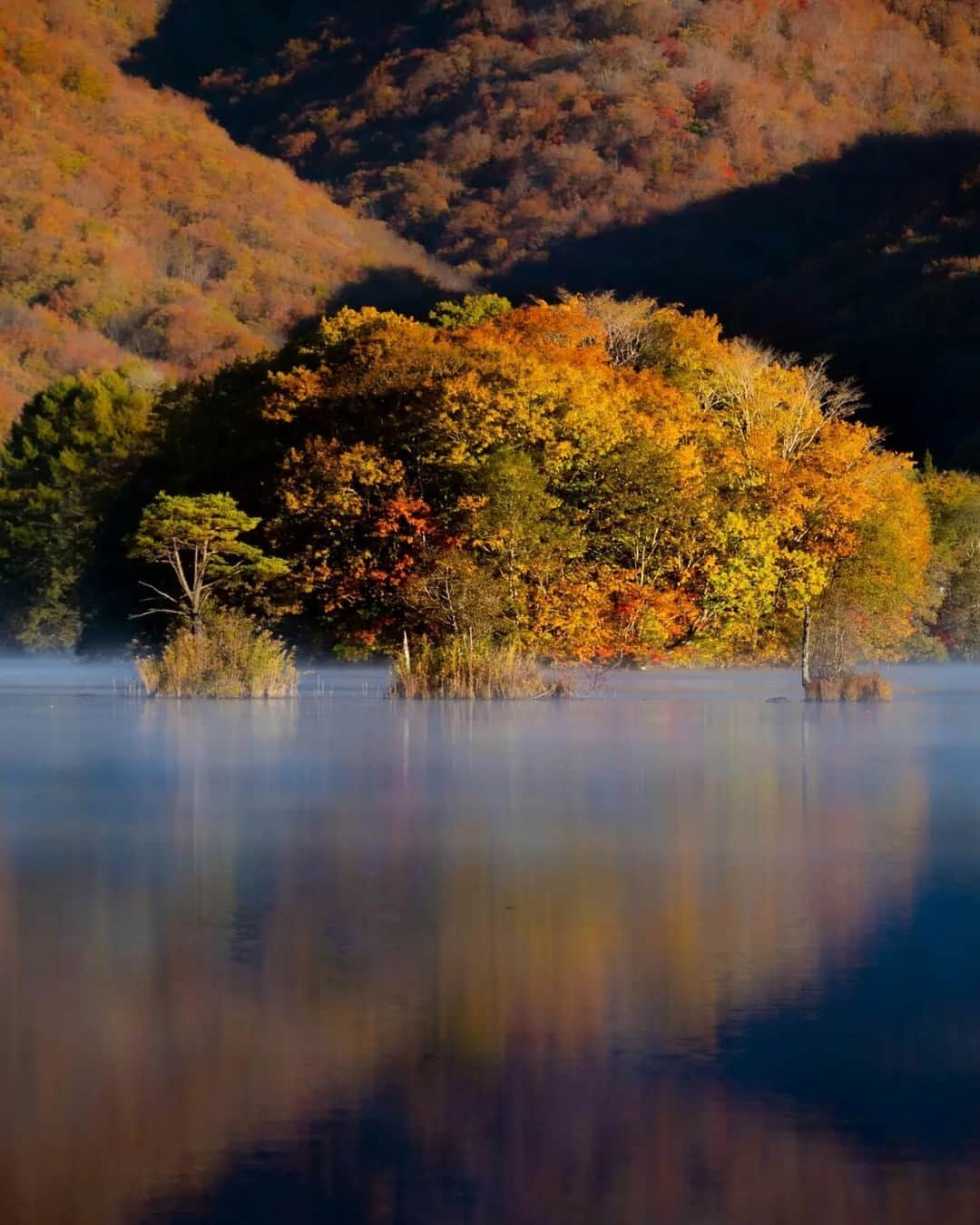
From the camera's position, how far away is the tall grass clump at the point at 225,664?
32.5m

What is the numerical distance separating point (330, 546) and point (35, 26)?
8977 centimetres

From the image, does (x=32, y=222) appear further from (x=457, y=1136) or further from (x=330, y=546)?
(x=457, y=1136)

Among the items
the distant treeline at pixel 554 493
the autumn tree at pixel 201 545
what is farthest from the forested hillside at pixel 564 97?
the autumn tree at pixel 201 545

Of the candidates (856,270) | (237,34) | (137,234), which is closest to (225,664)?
(137,234)

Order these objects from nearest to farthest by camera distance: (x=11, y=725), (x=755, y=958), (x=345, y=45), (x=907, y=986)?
(x=907, y=986)
(x=755, y=958)
(x=11, y=725)
(x=345, y=45)

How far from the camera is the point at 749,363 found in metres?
39.0

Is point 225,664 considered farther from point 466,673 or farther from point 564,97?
point 564,97

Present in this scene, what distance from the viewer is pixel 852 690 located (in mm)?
34250

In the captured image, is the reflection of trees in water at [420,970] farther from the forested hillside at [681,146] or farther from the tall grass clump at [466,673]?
the forested hillside at [681,146]

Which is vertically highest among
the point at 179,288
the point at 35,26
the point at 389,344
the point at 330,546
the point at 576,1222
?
the point at 35,26

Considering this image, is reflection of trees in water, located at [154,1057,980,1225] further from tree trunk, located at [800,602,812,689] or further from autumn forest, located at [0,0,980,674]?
tree trunk, located at [800,602,812,689]

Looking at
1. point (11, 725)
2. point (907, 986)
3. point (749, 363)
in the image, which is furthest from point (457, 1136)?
point (749, 363)

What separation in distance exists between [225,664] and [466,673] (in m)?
3.81

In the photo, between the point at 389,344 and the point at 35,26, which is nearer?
the point at 389,344
